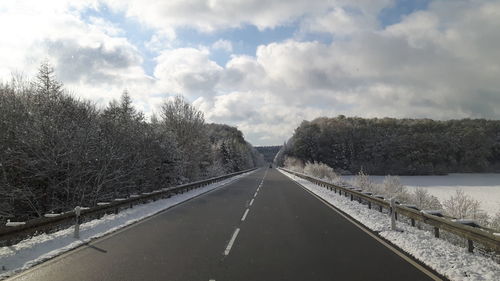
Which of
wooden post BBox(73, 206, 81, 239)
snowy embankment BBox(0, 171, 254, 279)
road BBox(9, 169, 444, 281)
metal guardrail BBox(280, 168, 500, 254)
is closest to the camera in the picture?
road BBox(9, 169, 444, 281)

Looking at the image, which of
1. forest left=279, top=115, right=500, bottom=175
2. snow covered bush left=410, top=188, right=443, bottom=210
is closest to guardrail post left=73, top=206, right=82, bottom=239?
snow covered bush left=410, top=188, right=443, bottom=210

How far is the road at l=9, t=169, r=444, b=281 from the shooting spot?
624cm

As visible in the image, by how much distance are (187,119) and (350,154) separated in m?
78.6

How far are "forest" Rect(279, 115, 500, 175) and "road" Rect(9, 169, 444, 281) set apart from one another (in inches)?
3496

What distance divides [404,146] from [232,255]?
104m

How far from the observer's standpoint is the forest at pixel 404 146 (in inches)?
3812

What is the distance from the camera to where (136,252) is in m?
7.96

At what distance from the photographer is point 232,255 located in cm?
761

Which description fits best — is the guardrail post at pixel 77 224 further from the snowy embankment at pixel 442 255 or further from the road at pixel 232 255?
the snowy embankment at pixel 442 255

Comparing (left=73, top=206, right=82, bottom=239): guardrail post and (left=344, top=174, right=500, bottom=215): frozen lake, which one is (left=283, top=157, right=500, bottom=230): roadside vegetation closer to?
(left=344, top=174, right=500, bottom=215): frozen lake

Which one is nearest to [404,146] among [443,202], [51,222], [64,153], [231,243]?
[443,202]

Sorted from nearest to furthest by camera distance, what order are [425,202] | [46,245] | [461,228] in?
[461,228], [46,245], [425,202]

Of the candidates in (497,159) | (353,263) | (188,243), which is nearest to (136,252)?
(188,243)

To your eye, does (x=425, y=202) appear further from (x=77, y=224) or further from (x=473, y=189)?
(x=473, y=189)
